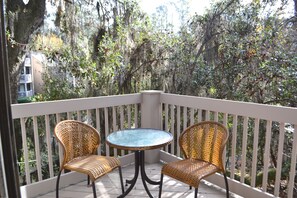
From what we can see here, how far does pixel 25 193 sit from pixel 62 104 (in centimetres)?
102

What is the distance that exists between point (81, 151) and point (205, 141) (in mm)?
1340

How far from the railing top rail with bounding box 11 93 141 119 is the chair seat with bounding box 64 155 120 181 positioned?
2.02ft

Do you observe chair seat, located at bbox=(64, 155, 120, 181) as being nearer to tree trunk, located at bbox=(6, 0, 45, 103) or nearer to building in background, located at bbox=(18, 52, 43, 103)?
tree trunk, located at bbox=(6, 0, 45, 103)

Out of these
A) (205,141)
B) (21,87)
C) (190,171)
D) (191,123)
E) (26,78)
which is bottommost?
(190,171)

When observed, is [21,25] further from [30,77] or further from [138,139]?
[138,139]

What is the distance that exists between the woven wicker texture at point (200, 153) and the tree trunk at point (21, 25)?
4.14 meters

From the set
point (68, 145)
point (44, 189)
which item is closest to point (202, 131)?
point (68, 145)

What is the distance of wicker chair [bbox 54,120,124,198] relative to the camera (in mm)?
2134

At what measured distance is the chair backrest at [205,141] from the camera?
2268mm

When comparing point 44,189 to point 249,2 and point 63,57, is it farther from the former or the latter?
point 249,2

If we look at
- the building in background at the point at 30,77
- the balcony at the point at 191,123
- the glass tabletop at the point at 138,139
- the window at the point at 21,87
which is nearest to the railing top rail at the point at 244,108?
the balcony at the point at 191,123

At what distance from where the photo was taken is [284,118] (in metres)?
2.01

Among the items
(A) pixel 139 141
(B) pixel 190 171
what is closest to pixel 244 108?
(B) pixel 190 171

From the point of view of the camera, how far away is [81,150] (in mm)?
2500
